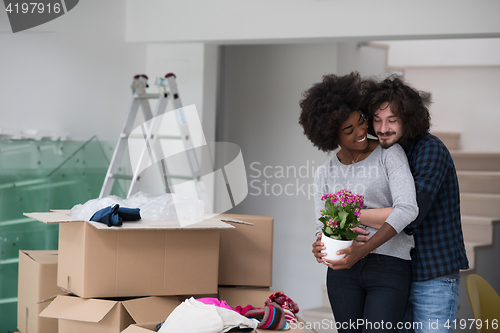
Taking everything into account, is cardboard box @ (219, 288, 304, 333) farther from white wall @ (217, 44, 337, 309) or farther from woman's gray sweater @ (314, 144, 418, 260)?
white wall @ (217, 44, 337, 309)

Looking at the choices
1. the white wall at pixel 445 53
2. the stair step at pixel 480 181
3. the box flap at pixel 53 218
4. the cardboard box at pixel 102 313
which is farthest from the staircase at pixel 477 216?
the box flap at pixel 53 218

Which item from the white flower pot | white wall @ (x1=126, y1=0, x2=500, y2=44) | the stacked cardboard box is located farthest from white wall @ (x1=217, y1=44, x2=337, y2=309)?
Result: the white flower pot

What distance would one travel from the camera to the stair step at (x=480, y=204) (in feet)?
11.5

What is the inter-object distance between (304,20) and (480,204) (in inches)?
78.3

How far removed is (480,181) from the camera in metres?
3.71

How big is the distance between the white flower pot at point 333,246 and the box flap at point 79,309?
783 mm

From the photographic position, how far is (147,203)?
6.30ft

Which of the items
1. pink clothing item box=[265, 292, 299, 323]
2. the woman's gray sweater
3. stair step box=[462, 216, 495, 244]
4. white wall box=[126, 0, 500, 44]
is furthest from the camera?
stair step box=[462, 216, 495, 244]

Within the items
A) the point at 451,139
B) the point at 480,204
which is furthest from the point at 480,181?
the point at 451,139

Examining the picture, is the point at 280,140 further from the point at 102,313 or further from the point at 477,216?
the point at 102,313

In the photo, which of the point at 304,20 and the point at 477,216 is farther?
the point at 477,216

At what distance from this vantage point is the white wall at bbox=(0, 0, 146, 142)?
8.73ft

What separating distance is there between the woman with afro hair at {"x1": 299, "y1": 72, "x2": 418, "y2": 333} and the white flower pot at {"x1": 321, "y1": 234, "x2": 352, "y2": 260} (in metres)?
0.02

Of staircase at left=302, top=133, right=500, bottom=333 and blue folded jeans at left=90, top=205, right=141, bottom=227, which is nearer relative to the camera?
blue folded jeans at left=90, top=205, right=141, bottom=227
